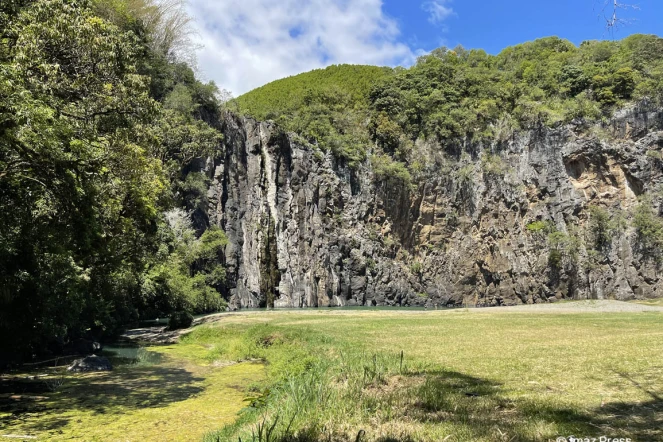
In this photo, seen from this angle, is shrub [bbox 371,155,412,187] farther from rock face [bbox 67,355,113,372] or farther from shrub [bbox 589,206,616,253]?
rock face [bbox 67,355,113,372]

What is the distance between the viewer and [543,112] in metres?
74.7

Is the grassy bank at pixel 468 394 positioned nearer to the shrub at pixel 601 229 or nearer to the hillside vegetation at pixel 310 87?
the shrub at pixel 601 229

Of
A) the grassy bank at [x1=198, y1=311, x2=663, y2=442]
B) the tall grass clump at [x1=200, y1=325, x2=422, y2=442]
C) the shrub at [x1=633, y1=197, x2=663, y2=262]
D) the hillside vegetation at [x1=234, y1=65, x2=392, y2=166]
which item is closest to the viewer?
the grassy bank at [x1=198, y1=311, x2=663, y2=442]

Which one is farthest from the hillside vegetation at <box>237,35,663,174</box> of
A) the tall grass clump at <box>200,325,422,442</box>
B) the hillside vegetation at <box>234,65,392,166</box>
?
the tall grass clump at <box>200,325,422,442</box>

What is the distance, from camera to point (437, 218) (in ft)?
254

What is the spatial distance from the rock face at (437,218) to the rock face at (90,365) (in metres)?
45.5

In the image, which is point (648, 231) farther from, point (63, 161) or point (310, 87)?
point (63, 161)

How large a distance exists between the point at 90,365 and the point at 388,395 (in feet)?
41.7

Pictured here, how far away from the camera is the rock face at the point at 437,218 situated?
65.4 m

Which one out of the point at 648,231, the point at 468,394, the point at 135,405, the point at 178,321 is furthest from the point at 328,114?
the point at 468,394

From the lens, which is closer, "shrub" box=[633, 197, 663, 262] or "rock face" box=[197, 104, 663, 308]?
"shrub" box=[633, 197, 663, 262]

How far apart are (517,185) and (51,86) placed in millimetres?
73621

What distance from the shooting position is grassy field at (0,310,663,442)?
5.79 m

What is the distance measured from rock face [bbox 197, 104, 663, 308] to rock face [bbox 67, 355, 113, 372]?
45465 millimetres
